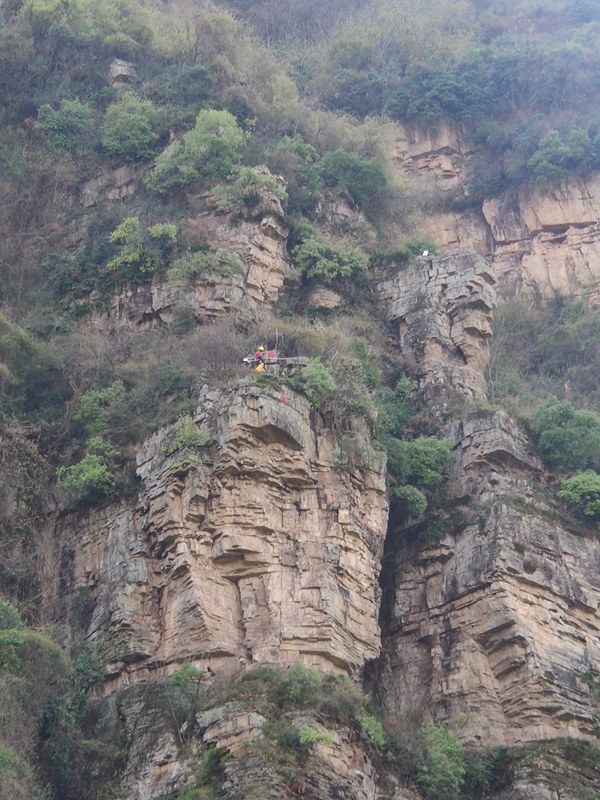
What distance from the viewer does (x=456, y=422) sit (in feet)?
109

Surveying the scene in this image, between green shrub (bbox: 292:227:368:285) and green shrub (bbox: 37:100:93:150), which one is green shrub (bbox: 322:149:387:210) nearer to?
green shrub (bbox: 292:227:368:285)

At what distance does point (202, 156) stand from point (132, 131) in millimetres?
2926

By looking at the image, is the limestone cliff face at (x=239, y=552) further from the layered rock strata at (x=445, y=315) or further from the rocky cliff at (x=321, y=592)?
the layered rock strata at (x=445, y=315)

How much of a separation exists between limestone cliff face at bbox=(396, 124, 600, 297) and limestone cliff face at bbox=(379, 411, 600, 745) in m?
13.2

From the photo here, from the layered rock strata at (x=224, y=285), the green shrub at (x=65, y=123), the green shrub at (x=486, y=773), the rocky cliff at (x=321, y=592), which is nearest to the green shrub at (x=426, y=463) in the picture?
the rocky cliff at (x=321, y=592)

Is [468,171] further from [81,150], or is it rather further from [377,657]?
[377,657]

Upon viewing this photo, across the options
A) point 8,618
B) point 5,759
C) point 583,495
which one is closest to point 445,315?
point 583,495

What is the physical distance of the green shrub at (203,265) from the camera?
34.3 m

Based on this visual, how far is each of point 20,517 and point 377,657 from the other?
829 centimetres

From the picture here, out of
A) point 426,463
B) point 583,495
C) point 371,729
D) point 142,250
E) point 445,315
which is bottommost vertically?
point 371,729

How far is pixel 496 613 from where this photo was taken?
28.8 meters

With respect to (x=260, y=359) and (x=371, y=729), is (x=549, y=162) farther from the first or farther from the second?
(x=371, y=729)

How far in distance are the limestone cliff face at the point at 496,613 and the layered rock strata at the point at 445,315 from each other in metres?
4.13

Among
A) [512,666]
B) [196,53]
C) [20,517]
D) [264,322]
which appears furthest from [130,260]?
[512,666]
